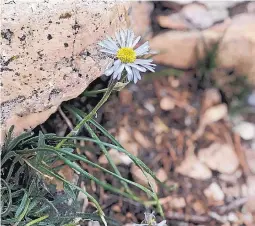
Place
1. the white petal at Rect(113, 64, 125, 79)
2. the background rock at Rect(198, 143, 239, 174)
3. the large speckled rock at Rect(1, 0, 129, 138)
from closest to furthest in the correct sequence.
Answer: the white petal at Rect(113, 64, 125, 79)
the large speckled rock at Rect(1, 0, 129, 138)
the background rock at Rect(198, 143, 239, 174)

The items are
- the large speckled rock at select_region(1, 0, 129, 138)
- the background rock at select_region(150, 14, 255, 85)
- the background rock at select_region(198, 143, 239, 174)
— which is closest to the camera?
the large speckled rock at select_region(1, 0, 129, 138)

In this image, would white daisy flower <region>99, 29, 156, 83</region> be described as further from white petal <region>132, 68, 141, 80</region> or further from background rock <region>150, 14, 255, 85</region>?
background rock <region>150, 14, 255, 85</region>

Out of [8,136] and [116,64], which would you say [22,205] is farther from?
[116,64]

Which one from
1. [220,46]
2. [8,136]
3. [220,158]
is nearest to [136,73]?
[8,136]

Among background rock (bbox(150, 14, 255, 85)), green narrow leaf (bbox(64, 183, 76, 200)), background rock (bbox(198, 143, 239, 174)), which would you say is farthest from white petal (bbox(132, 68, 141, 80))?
background rock (bbox(150, 14, 255, 85))

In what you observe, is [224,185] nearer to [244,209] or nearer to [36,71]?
[244,209]

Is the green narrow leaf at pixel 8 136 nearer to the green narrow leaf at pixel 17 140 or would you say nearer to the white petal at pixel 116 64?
the green narrow leaf at pixel 17 140

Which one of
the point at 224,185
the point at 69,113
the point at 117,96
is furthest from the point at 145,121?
the point at 69,113
